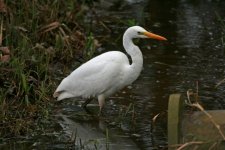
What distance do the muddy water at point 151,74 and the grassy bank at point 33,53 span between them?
28cm

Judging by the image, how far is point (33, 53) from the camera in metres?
8.86

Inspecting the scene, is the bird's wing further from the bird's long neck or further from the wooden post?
the wooden post

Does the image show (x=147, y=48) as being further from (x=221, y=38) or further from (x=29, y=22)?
(x=29, y=22)

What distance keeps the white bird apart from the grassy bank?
30 cm

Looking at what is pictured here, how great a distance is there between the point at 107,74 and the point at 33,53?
150cm

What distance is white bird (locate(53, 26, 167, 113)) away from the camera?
7.74m

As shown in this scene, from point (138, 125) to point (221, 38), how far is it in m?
4.32

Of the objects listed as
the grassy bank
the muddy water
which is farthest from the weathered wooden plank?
the grassy bank

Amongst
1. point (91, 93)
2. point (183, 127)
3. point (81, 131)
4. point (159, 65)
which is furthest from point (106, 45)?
point (183, 127)

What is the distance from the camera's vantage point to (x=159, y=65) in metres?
10.0

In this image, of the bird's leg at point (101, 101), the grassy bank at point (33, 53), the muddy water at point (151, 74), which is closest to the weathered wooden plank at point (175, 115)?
the muddy water at point (151, 74)

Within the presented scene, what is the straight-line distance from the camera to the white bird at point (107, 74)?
305 inches

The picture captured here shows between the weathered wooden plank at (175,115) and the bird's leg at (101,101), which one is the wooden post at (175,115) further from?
the bird's leg at (101,101)

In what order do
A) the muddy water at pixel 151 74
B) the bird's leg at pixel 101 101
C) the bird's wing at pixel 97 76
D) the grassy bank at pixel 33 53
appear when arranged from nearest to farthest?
the muddy water at pixel 151 74
the grassy bank at pixel 33 53
the bird's wing at pixel 97 76
the bird's leg at pixel 101 101
